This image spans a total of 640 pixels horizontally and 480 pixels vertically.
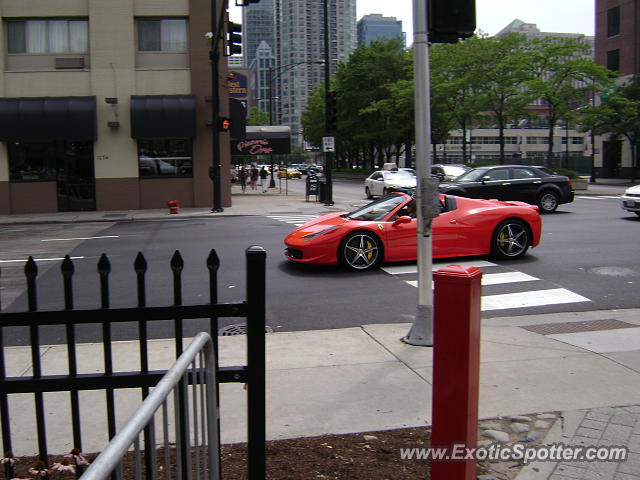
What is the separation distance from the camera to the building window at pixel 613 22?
58.0 meters

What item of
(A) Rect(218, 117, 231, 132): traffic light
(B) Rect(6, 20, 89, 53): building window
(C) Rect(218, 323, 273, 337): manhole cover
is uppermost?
(B) Rect(6, 20, 89, 53): building window

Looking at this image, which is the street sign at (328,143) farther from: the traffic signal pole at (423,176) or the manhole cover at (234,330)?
the traffic signal pole at (423,176)

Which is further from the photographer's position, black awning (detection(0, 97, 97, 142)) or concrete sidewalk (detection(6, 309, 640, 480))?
black awning (detection(0, 97, 97, 142))

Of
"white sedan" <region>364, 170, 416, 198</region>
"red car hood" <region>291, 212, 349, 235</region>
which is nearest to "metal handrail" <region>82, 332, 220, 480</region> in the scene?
"red car hood" <region>291, 212, 349, 235</region>

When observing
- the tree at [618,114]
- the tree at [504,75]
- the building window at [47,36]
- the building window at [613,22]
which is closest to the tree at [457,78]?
the tree at [504,75]

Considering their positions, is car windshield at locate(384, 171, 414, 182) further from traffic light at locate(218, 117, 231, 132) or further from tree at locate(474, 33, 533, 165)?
tree at locate(474, 33, 533, 165)

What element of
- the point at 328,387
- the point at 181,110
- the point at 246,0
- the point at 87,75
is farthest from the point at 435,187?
the point at 87,75

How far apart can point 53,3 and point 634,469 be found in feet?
91.4

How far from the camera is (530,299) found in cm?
891

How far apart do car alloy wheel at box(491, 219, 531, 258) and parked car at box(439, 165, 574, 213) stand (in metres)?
9.72

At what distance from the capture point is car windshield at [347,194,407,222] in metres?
11.4

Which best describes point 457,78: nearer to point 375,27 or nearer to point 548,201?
point 548,201

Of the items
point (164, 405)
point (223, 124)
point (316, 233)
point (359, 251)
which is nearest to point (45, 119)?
point (223, 124)

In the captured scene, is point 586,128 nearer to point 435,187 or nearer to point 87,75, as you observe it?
point 87,75
